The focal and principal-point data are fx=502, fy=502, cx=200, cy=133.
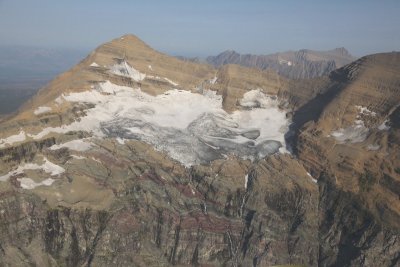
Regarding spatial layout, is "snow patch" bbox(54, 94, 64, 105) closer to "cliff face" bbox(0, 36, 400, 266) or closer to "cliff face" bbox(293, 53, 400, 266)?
"cliff face" bbox(0, 36, 400, 266)

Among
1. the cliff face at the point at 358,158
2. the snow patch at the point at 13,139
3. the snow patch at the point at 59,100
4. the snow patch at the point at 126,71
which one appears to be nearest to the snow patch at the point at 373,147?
the cliff face at the point at 358,158

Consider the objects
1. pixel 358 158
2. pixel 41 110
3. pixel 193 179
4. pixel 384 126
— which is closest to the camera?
pixel 358 158

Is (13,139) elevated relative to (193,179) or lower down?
elevated

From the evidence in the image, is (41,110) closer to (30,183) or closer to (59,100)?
(59,100)

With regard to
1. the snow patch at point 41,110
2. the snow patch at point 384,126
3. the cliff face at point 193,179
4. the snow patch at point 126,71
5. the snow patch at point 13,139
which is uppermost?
the snow patch at point 126,71

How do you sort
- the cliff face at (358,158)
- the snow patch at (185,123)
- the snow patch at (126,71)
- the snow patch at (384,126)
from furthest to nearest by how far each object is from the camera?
the snow patch at (126,71) < the snow patch at (185,123) < the snow patch at (384,126) < the cliff face at (358,158)

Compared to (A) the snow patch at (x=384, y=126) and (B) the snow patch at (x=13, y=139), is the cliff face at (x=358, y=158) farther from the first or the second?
(B) the snow patch at (x=13, y=139)

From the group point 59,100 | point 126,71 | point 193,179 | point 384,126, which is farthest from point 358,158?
point 59,100
